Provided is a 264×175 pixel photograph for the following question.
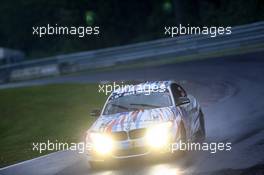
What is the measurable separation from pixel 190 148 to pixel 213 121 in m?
3.86

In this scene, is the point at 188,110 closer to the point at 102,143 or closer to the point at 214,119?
the point at 102,143

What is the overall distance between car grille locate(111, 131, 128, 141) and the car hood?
5 cm

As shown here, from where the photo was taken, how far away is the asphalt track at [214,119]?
34.4 feet

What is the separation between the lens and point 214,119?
51.9 ft

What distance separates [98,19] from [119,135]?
2494 centimetres

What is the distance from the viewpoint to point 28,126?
725 inches

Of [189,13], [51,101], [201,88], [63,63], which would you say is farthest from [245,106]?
[189,13]

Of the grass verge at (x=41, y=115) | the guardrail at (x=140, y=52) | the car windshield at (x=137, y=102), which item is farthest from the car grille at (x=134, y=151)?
the guardrail at (x=140, y=52)

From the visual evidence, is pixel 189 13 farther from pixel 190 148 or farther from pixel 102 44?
pixel 190 148

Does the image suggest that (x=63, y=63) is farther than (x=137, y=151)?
Yes

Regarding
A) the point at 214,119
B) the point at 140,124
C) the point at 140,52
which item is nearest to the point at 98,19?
the point at 140,52

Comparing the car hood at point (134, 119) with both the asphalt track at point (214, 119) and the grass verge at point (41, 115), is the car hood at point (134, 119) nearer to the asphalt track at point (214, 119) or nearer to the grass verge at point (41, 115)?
the asphalt track at point (214, 119)

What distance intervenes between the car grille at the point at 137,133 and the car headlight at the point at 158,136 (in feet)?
0.27

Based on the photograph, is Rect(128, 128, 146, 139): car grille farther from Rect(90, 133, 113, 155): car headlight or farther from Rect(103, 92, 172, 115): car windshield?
Rect(103, 92, 172, 115): car windshield
